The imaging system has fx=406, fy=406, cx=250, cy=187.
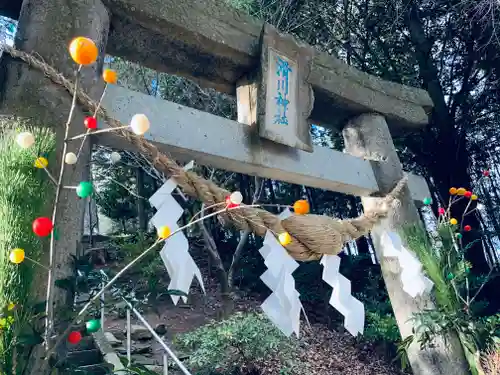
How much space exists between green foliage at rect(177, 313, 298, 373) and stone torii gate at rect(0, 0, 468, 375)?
1.74m

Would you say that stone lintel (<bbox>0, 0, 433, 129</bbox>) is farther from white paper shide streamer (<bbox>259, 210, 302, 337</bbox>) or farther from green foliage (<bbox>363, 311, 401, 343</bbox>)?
green foliage (<bbox>363, 311, 401, 343</bbox>)

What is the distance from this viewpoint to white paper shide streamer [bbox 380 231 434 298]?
1.75 metres

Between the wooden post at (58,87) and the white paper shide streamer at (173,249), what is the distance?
0.21 m

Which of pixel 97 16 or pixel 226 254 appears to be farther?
pixel 226 254

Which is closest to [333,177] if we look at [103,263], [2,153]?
[2,153]

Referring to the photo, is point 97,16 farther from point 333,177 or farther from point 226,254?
point 226,254

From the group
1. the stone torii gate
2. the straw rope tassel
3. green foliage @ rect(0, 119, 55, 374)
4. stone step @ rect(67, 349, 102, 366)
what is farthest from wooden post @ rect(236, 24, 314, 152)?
stone step @ rect(67, 349, 102, 366)

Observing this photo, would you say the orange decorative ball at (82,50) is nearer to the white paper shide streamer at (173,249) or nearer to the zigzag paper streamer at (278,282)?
the white paper shide streamer at (173,249)

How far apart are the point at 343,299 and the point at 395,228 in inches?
24.6

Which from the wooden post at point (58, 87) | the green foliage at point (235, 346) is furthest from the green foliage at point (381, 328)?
the wooden post at point (58, 87)

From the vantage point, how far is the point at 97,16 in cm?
128

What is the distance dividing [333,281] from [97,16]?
4.08 feet

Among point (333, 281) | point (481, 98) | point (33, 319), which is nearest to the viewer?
point (33, 319)

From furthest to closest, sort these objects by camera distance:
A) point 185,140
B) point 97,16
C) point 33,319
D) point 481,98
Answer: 1. point 481,98
2. point 185,140
3. point 97,16
4. point 33,319
